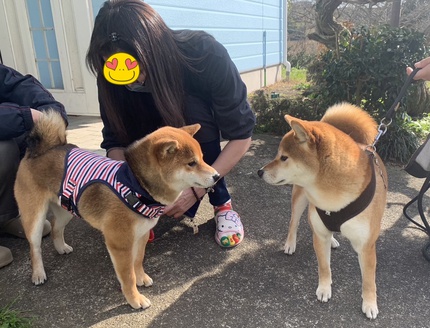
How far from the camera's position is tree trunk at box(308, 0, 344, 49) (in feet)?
17.9

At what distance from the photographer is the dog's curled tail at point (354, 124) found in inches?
90.0

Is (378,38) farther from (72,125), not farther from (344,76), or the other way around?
(72,125)

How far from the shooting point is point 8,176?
8.42 ft

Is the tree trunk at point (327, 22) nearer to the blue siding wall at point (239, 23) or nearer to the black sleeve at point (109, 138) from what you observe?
the blue siding wall at point (239, 23)

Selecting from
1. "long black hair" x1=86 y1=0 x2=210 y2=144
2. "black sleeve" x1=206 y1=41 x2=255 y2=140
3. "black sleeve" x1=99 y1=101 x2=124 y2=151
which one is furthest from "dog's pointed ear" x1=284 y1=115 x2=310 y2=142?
"black sleeve" x1=99 y1=101 x2=124 y2=151

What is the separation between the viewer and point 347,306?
6.81 feet

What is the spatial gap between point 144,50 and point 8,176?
1325 millimetres

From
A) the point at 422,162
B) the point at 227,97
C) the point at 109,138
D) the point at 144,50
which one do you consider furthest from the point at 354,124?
the point at 109,138

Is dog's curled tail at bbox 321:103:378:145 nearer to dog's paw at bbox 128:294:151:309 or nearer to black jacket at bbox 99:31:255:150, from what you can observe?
black jacket at bbox 99:31:255:150

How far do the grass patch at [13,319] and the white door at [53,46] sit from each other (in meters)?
3.89

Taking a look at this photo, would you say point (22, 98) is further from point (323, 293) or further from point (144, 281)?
point (323, 293)

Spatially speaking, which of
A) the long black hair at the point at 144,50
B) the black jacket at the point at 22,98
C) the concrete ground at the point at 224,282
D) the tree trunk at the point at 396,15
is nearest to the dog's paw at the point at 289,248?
the concrete ground at the point at 224,282

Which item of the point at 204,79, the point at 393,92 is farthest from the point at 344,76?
the point at 204,79

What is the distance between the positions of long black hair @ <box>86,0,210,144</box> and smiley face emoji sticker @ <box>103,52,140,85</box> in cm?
3
